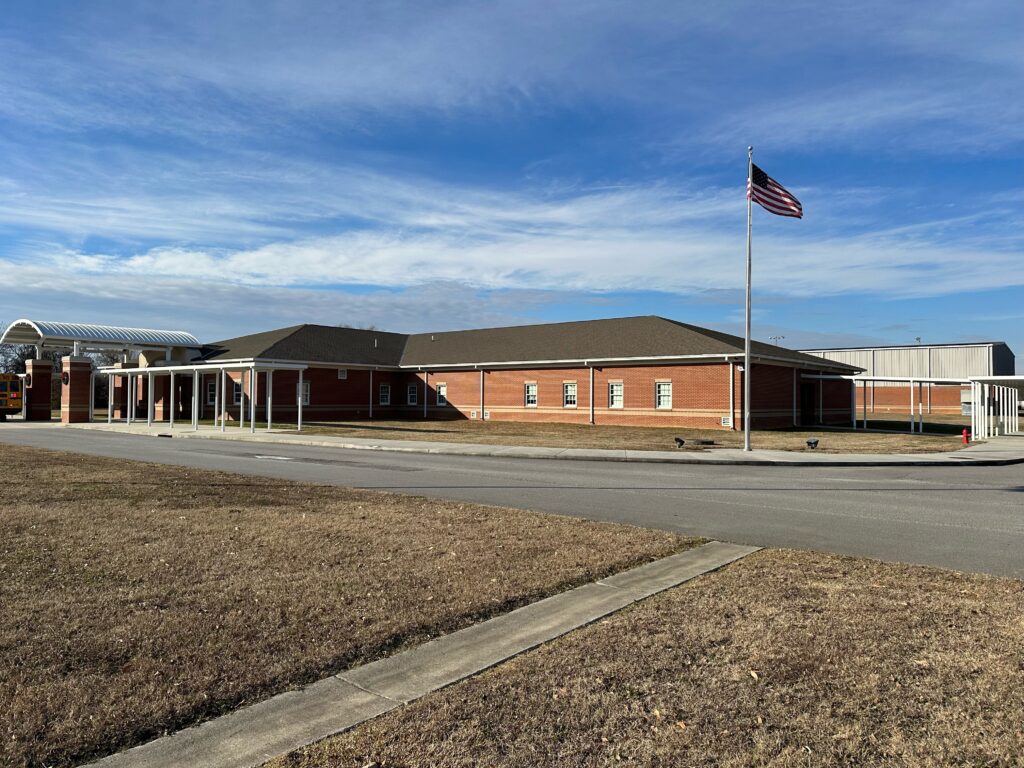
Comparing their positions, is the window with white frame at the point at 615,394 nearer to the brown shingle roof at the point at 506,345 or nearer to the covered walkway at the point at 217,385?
the brown shingle roof at the point at 506,345

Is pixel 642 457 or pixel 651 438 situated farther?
pixel 651 438

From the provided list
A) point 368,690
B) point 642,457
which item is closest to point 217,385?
point 642,457

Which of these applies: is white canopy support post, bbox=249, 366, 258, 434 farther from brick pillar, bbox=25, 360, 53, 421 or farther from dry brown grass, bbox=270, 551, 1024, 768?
dry brown grass, bbox=270, 551, 1024, 768

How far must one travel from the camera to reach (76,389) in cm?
4434

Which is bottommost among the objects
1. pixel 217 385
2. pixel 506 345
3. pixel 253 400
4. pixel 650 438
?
pixel 650 438

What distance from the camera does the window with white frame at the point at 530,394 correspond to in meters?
43.2

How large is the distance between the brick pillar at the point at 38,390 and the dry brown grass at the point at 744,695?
52439mm

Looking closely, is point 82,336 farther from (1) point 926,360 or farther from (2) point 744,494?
(1) point 926,360

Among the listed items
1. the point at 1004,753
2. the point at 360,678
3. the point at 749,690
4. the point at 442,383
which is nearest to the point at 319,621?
the point at 360,678

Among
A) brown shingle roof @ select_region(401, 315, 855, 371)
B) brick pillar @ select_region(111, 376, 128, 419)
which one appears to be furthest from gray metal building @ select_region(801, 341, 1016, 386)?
brick pillar @ select_region(111, 376, 128, 419)

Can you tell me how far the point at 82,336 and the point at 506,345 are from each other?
25.5 m

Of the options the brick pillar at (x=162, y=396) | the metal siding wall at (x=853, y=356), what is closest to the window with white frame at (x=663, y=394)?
the brick pillar at (x=162, y=396)

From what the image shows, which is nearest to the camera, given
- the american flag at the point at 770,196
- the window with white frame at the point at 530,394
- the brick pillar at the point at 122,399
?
the american flag at the point at 770,196

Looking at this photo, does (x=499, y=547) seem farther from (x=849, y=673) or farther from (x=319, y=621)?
(x=849, y=673)
